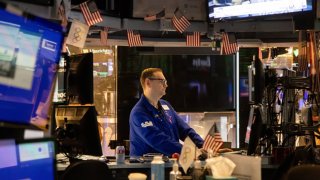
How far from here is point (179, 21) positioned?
6383 millimetres

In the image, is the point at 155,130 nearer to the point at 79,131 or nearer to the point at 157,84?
→ the point at 157,84

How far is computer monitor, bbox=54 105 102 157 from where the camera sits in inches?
157

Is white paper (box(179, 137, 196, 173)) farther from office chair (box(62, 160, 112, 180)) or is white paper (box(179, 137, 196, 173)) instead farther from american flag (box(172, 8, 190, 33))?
american flag (box(172, 8, 190, 33))

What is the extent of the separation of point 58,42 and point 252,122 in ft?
8.62

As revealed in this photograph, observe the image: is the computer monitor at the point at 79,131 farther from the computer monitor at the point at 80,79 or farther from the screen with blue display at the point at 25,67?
the screen with blue display at the point at 25,67

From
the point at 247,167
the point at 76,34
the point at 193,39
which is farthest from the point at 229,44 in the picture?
the point at 247,167

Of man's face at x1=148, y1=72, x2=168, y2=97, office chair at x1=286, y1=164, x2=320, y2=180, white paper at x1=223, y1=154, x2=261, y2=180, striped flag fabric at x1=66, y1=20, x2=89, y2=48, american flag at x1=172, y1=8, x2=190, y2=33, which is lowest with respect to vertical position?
office chair at x1=286, y1=164, x2=320, y2=180

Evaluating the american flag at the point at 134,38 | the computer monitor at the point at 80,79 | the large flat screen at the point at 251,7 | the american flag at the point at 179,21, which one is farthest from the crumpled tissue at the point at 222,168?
the american flag at the point at 134,38

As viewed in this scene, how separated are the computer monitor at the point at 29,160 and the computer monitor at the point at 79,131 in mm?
1888

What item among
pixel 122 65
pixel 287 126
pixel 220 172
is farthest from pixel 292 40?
pixel 220 172

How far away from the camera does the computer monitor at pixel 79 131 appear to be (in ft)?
13.1

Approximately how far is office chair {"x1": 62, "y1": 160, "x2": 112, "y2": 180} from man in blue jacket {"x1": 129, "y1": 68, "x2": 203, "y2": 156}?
1.20 metres

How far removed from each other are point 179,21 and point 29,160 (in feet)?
15.0

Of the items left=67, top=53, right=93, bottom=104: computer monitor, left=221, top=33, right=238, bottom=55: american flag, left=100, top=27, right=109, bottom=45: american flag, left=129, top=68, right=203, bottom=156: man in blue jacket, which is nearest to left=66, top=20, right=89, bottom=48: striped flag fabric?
left=67, top=53, right=93, bottom=104: computer monitor
